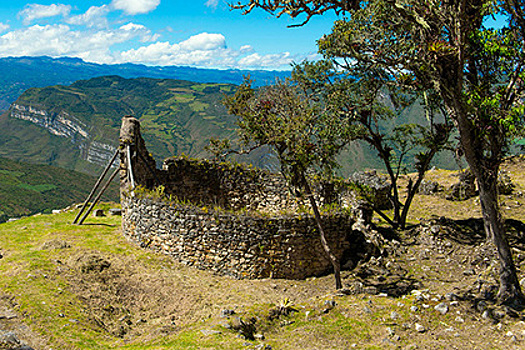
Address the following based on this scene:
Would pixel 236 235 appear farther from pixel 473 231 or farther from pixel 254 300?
pixel 473 231

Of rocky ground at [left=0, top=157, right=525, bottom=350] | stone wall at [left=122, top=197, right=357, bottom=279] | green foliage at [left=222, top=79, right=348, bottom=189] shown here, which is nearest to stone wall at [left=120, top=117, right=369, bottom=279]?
stone wall at [left=122, top=197, right=357, bottom=279]

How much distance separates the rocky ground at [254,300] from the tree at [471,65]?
7.61 ft

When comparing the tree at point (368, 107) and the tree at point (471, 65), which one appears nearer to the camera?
the tree at point (471, 65)

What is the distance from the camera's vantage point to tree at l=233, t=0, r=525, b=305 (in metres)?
9.09

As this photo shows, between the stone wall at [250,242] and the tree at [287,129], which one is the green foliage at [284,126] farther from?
the stone wall at [250,242]

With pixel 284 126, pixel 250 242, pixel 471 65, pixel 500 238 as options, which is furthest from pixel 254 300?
pixel 471 65

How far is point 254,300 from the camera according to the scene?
13.7 m

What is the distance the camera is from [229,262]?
1559 centimetres

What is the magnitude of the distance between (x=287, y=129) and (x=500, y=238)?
746 centimetres

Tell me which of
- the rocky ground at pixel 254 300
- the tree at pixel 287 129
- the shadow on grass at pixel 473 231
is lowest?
the rocky ground at pixel 254 300

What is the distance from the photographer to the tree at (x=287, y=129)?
552 inches

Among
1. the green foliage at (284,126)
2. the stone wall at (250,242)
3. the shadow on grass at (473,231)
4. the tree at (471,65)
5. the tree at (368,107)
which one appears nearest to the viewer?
the tree at (471,65)

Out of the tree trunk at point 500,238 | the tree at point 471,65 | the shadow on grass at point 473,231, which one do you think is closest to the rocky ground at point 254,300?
the shadow on grass at point 473,231

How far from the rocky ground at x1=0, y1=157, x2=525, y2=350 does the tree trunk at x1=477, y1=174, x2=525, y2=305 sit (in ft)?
1.79
